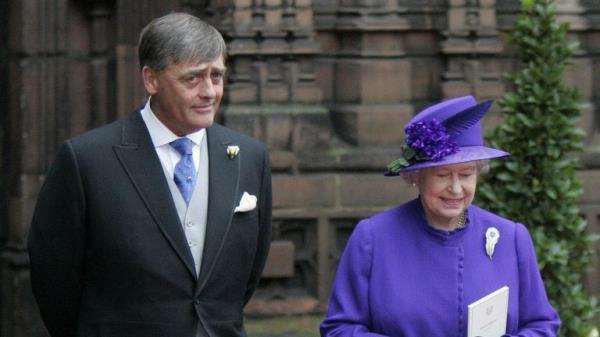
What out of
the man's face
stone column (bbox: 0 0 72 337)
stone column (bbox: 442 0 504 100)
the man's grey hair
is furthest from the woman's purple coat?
stone column (bbox: 0 0 72 337)

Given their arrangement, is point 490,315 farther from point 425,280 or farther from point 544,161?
point 544,161

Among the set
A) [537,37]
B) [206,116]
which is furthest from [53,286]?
[537,37]

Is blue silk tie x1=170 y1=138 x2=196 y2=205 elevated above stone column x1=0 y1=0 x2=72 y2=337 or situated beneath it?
elevated above

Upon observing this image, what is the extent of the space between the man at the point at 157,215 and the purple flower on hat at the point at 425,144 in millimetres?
523

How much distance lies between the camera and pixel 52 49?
9680 millimetres

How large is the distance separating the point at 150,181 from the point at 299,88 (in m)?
4.33

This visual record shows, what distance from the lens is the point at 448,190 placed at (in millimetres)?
4738

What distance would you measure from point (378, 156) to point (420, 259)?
4.35m

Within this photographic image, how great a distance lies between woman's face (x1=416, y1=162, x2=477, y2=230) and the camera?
187 inches

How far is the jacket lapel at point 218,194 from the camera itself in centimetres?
481

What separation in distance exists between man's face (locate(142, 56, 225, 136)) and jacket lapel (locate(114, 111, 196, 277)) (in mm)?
146

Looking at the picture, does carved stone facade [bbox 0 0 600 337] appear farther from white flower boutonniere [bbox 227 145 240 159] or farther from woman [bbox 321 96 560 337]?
woman [bbox 321 96 560 337]

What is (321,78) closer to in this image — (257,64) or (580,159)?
(257,64)

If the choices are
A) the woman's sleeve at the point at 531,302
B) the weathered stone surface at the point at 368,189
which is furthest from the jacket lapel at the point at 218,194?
the weathered stone surface at the point at 368,189
